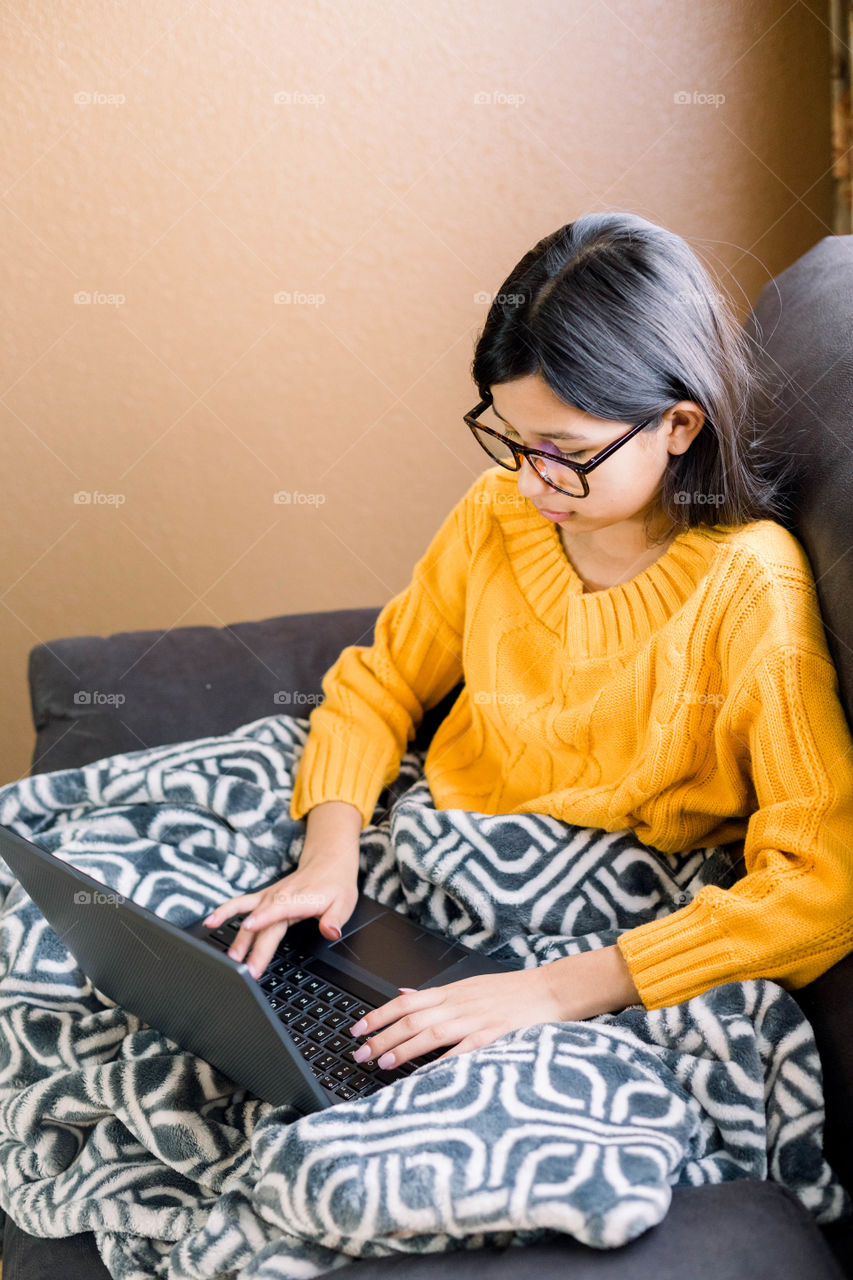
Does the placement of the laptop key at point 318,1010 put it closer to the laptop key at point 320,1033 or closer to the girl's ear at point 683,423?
the laptop key at point 320,1033

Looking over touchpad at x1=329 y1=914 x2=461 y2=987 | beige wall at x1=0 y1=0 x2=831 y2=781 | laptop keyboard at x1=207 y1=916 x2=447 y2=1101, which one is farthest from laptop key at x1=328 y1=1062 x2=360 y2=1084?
beige wall at x1=0 y1=0 x2=831 y2=781

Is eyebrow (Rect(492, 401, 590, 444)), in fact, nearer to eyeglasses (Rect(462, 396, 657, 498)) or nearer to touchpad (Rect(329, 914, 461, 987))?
eyeglasses (Rect(462, 396, 657, 498))

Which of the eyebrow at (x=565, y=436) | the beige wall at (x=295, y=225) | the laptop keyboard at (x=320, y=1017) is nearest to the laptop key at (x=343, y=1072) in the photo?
the laptop keyboard at (x=320, y=1017)

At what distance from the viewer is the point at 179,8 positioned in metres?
1.88

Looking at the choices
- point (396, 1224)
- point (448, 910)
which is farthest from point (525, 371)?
point (396, 1224)

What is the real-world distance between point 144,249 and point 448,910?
1.42 meters

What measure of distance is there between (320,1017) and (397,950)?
12 cm

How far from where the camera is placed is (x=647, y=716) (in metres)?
1.19

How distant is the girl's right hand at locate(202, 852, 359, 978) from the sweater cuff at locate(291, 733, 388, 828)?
4.2 inches

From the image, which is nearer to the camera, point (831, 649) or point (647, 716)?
point (831, 649)

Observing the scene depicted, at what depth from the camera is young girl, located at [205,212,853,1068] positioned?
99 centimetres

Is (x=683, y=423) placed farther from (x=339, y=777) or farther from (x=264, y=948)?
(x=264, y=948)

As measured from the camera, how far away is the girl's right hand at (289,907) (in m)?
1.15

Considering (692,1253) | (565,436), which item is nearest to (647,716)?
(565,436)
